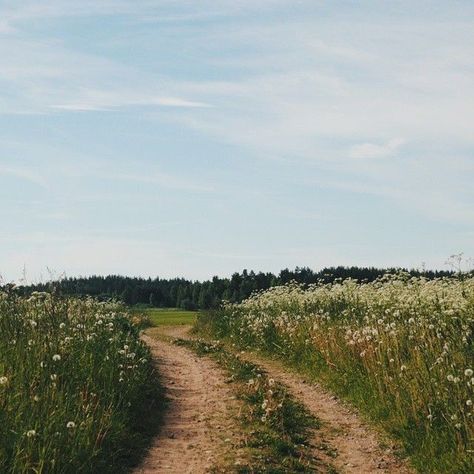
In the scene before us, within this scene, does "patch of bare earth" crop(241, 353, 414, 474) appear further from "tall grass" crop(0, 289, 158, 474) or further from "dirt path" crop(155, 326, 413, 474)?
"tall grass" crop(0, 289, 158, 474)

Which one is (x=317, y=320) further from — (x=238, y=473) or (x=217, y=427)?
(x=238, y=473)

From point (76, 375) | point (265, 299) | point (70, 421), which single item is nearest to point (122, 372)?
point (76, 375)

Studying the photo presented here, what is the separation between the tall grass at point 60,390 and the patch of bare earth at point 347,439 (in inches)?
127

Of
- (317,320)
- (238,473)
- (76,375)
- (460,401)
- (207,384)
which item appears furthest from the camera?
(317,320)

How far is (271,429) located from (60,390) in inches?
136

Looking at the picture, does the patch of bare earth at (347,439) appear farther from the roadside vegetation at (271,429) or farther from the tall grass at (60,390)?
the tall grass at (60,390)

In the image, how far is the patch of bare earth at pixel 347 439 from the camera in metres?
10.1

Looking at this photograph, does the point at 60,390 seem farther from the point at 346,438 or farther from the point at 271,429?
the point at 346,438

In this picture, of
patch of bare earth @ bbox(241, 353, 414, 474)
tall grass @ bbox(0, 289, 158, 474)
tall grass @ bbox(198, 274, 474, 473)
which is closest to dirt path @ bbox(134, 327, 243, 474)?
tall grass @ bbox(0, 289, 158, 474)

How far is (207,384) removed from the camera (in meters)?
16.8

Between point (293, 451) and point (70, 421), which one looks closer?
point (70, 421)

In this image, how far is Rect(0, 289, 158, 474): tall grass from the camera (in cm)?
865

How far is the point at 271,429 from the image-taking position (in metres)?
11.7

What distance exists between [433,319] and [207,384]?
575 cm
